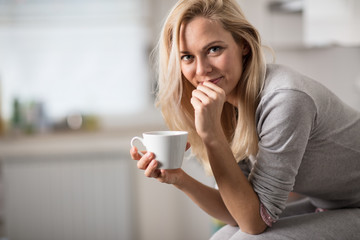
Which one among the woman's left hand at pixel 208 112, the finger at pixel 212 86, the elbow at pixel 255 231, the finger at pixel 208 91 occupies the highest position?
the finger at pixel 212 86

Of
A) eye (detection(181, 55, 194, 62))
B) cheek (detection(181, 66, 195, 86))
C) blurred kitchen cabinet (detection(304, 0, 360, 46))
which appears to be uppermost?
blurred kitchen cabinet (detection(304, 0, 360, 46))

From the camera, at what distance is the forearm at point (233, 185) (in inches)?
36.7

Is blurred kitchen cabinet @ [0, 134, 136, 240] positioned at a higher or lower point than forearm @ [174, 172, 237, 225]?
lower

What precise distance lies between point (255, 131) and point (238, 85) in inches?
5.4

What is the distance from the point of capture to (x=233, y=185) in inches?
36.9

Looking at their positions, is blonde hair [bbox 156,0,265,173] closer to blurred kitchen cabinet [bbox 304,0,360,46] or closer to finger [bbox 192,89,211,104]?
finger [bbox 192,89,211,104]

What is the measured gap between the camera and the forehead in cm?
99

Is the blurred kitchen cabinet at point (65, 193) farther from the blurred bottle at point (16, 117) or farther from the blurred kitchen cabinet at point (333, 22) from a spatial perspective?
the blurred kitchen cabinet at point (333, 22)

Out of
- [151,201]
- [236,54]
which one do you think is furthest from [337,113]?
[151,201]

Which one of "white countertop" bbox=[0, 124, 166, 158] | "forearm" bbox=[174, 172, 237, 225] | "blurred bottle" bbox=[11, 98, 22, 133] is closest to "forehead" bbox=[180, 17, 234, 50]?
"forearm" bbox=[174, 172, 237, 225]

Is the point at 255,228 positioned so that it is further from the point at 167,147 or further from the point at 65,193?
the point at 65,193

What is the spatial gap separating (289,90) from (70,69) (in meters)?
2.06

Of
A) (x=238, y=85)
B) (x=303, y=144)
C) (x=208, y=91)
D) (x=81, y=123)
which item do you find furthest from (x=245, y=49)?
(x=81, y=123)

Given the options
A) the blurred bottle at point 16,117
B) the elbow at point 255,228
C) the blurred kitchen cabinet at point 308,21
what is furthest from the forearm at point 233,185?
the blurred bottle at point 16,117
